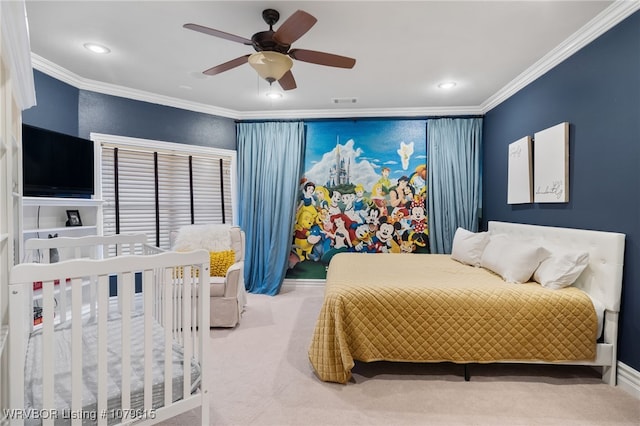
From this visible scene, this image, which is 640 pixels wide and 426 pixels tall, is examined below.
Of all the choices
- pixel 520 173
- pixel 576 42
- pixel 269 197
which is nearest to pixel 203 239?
pixel 269 197

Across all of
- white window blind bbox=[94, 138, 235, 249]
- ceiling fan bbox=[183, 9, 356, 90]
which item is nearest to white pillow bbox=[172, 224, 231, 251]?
white window blind bbox=[94, 138, 235, 249]

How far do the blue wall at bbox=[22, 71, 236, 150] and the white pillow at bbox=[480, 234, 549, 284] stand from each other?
11.3 feet

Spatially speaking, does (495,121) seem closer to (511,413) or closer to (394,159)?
(394,159)

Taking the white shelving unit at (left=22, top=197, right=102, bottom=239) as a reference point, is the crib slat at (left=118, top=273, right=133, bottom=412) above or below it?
below

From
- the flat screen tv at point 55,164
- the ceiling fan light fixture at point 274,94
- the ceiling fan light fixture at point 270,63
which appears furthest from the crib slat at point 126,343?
the ceiling fan light fixture at point 274,94

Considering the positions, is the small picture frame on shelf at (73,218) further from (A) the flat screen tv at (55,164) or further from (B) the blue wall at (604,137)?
(B) the blue wall at (604,137)

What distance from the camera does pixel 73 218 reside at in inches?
118

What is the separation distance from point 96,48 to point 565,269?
3.97 meters

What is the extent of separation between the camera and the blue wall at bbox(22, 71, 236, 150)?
292 cm

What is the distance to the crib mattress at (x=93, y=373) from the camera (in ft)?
3.74

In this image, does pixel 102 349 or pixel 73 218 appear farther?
pixel 73 218

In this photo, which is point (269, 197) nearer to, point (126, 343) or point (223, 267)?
point (223, 267)

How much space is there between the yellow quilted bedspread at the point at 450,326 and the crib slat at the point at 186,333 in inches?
37.0

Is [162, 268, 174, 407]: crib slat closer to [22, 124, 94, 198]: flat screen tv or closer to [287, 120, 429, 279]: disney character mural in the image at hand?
[22, 124, 94, 198]: flat screen tv
